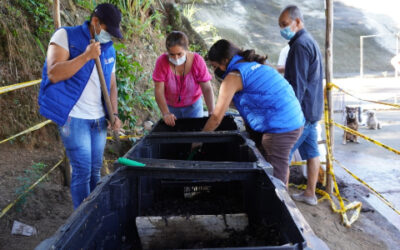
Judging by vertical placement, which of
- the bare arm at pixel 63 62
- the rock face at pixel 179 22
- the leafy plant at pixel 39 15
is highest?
the rock face at pixel 179 22

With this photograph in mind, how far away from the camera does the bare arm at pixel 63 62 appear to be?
2.02 meters

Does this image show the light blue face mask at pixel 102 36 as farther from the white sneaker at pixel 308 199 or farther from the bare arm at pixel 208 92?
the white sneaker at pixel 308 199

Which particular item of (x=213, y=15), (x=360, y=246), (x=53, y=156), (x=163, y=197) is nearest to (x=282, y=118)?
(x=163, y=197)

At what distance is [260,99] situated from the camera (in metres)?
2.38

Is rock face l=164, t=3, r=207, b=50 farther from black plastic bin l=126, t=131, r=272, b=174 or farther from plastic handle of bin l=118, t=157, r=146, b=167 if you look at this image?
plastic handle of bin l=118, t=157, r=146, b=167

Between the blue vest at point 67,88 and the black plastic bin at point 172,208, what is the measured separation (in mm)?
683

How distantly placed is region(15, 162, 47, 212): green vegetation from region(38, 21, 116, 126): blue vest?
1126mm

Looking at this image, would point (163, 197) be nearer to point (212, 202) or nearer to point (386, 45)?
point (212, 202)

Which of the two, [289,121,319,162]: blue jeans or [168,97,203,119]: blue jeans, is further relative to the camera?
[168,97,203,119]: blue jeans

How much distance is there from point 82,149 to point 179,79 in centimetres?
135

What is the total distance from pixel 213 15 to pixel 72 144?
23092 millimetres

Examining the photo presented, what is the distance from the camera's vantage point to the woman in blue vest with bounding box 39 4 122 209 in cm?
206

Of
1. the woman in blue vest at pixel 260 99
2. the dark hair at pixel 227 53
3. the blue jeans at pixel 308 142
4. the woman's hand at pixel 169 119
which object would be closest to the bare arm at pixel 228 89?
the woman in blue vest at pixel 260 99

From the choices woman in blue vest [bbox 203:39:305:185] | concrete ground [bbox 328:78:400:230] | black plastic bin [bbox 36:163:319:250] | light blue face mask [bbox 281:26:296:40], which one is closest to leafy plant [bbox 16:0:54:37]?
woman in blue vest [bbox 203:39:305:185]
